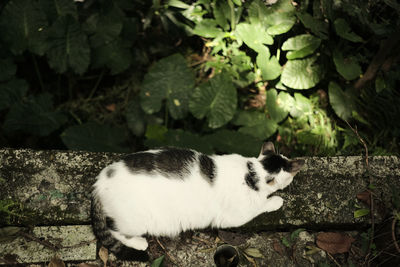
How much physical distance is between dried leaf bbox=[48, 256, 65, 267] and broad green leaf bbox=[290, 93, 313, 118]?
7.21 feet

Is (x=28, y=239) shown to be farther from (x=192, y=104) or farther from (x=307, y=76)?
(x=307, y=76)

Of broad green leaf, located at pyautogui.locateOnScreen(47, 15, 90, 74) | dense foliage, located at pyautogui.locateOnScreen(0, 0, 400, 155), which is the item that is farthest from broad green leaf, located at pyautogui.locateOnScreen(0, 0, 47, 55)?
broad green leaf, located at pyautogui.locateOnScreen(47, 15, 90, 74)

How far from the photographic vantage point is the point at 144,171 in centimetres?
145

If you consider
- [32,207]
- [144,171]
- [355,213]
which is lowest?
[355,213]

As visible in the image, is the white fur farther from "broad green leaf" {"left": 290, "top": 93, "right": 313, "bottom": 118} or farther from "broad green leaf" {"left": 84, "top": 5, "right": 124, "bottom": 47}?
"broad green leaf" {"left": 84, "top": 5, "right": 124, "bottom": 47}

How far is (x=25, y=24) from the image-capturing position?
231 cm

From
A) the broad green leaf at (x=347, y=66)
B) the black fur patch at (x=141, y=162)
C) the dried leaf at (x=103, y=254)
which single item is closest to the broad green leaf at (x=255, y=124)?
the broad green leaf at (x=347, y=66)

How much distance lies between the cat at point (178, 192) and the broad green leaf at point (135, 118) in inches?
37.3

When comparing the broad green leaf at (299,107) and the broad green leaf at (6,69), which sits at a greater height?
the broad green leaf at (6,69)

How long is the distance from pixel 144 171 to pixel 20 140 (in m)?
1.89

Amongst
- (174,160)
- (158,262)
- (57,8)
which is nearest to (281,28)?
(174,160)

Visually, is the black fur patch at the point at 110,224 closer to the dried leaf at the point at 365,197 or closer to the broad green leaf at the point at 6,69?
the dried leaf at the point at 365,197

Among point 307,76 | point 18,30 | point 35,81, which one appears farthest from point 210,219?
point 35,81

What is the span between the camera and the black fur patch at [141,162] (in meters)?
1.47
